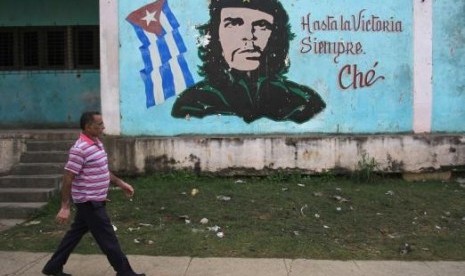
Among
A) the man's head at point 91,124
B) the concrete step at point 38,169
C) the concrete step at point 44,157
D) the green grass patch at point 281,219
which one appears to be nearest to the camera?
the man's head at point 91,124

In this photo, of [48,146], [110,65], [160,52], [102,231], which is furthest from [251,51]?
[102,231]

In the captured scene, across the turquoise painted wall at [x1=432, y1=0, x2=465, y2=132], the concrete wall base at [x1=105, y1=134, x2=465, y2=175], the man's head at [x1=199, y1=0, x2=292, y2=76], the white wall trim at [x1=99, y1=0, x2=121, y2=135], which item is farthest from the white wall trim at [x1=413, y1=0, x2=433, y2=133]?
the white wall trim at [x1=99, y1=0, x2=121, y2=135]

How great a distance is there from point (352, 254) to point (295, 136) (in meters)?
3.29

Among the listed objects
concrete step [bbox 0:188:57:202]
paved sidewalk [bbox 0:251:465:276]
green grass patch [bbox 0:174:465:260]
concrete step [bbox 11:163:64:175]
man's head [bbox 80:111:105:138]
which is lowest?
paved sidewalk [bbox 0:251:465:276]

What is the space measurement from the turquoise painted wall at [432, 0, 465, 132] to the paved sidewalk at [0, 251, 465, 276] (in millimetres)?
3922

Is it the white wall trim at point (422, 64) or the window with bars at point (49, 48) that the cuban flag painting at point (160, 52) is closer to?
the window with bars at point (49, 48)

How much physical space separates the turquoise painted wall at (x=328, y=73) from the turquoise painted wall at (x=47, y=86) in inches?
86.2

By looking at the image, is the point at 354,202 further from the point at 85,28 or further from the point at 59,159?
the point at 85,28

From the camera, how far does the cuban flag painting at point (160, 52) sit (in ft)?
30.1

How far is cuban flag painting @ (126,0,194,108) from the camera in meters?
9.18

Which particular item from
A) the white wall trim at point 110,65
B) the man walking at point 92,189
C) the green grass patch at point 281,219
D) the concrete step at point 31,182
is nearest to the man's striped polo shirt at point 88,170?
the man walking at point 92,189

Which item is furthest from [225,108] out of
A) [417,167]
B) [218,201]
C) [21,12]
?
[21,12]

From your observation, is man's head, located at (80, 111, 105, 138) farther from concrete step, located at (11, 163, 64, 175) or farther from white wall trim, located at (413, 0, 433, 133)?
white wall trim, located at (413, 0, 433, 133)

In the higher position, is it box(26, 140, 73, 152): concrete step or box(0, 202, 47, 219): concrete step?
box(26, 140, 73, 152): concrete step
